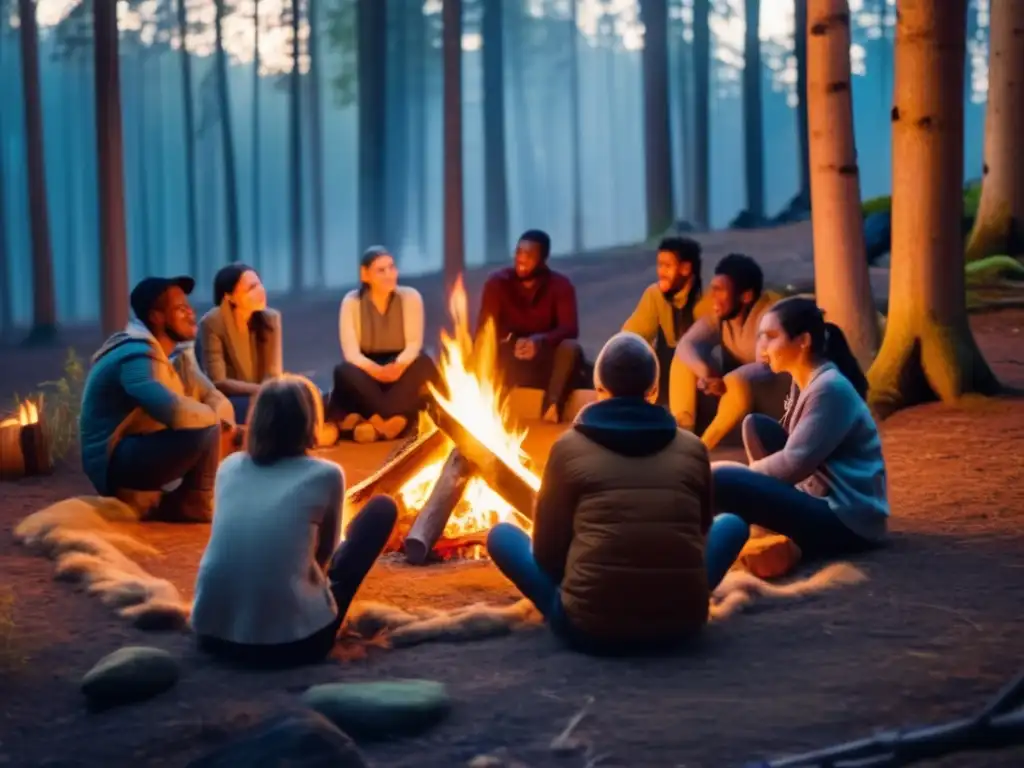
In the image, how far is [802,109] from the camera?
28.1 m

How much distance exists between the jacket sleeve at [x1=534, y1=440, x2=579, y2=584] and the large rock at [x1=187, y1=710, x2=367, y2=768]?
4.78 ft

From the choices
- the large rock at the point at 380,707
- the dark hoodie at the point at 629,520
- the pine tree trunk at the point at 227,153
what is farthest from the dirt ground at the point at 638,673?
the pine tree trunk at the point at 227,153

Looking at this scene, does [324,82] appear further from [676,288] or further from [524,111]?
[676,288]

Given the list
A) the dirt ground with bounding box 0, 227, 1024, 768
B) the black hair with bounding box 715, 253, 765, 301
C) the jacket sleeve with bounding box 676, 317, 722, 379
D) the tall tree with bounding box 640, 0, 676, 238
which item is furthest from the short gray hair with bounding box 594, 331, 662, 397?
the tall tree with bounding box 640, 0, 676, 238

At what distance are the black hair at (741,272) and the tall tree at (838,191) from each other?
6.85 ft

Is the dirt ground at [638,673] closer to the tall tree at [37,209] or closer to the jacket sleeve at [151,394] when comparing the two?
the jacket sleeve at [151,394]

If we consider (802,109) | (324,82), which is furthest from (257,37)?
(324,82)

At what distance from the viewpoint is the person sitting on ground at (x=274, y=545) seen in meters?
5.24

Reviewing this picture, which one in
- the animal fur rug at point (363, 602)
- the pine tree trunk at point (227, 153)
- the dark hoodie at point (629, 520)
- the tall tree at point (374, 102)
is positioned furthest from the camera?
the pine tree trunk at point (227, 153)

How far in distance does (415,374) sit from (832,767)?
24.2ft

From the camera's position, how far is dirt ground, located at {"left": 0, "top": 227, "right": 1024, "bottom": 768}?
453cm

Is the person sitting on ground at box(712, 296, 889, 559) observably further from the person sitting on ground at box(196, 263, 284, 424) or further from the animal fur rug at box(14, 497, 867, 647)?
the person sitting on ground at box(196, 263, 284, 424)

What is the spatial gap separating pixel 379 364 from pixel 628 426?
19.4ft

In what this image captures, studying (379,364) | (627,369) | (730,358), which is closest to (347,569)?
(627,369)
